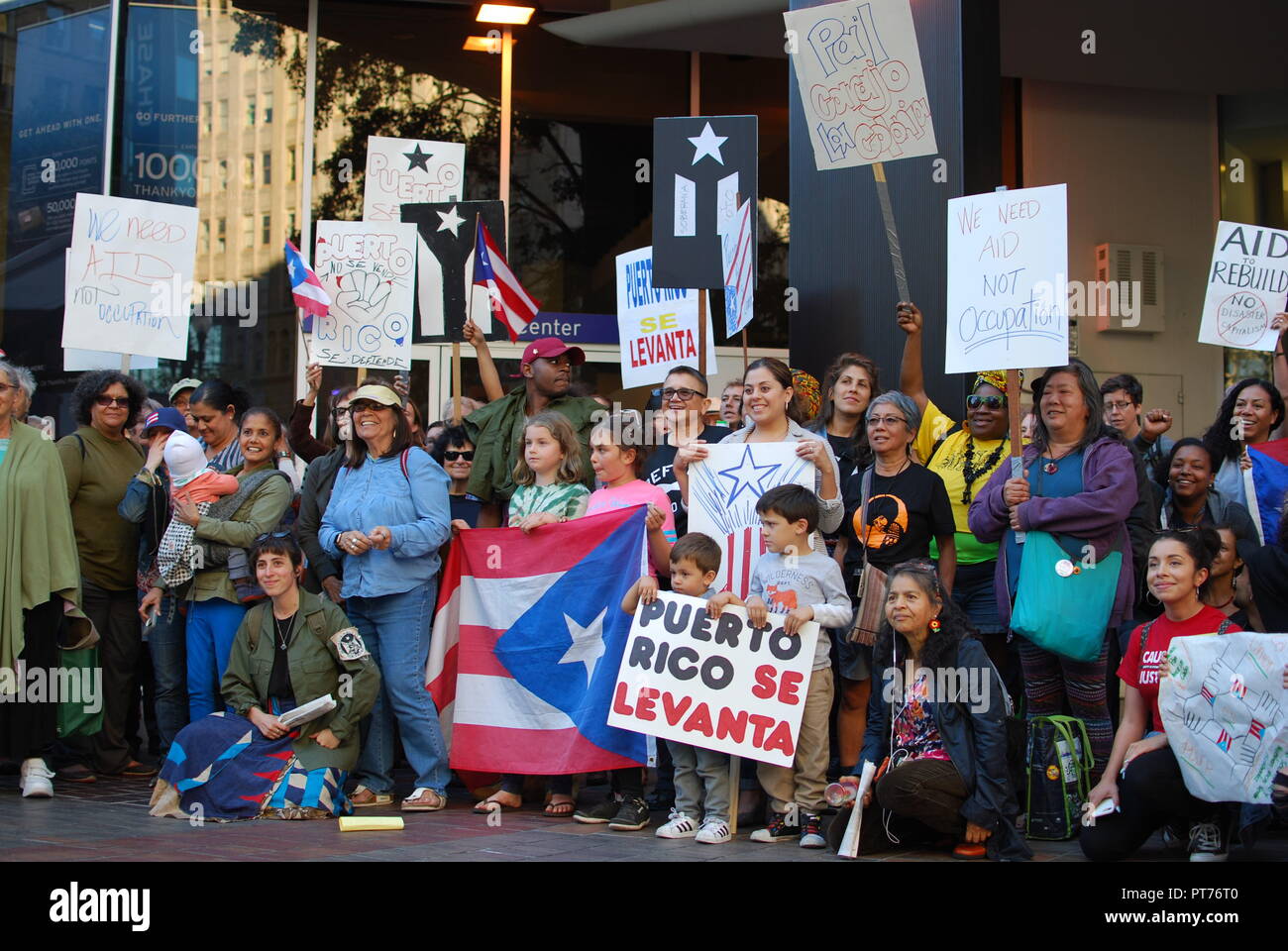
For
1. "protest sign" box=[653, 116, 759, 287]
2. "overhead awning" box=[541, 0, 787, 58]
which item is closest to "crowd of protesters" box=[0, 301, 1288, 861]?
"protest sign" box=[653, 116, 759, 287]

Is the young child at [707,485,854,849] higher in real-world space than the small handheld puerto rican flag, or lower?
lower

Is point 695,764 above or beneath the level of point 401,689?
beneath

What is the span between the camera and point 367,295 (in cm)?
880

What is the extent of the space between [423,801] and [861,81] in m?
4.60

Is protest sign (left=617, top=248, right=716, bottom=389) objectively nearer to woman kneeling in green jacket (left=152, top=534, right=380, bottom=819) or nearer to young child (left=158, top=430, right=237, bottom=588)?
young child (left=158, top=430, right=237, bottom=588)

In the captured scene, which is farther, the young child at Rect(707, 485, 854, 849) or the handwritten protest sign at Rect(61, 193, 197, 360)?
the handwritten protest sign at Rect(61, 193, 197, 360)

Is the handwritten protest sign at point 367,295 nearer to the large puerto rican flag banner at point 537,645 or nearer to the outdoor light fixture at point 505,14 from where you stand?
the large puerto rican flag banner at point 537,645

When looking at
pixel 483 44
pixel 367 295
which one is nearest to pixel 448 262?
pixel 367 295

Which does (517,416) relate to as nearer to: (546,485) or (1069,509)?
(546,485)

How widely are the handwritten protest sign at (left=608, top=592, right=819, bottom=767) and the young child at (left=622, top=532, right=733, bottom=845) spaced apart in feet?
0.38

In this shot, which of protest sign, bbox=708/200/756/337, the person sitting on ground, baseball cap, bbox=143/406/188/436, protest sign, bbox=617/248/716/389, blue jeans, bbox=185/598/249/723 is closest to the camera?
the person sitting on ground

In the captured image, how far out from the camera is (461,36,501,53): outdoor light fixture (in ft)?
46.4

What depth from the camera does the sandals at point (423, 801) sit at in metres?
7.37

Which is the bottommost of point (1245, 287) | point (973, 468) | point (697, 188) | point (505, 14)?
point (973, 468)
